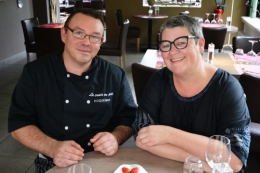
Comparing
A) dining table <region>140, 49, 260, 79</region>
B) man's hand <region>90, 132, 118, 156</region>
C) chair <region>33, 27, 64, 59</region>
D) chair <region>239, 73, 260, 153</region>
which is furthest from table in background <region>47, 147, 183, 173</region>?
chair <region>33, 27, 64, 59</region>

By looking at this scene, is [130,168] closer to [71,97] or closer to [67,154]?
[67,154]

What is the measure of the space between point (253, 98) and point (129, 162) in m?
1.39

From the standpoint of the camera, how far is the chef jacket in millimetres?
1617

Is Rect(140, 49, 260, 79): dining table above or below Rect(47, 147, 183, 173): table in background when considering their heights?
above

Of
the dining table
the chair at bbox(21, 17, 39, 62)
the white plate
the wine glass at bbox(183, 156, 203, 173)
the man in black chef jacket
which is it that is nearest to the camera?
the wine glass at bbox(183, 156, 203, 173)

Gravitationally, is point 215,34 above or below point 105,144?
above

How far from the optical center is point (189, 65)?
1.45m

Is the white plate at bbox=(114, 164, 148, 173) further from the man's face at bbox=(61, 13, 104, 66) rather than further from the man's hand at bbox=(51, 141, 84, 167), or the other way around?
the man's face at bbox=(61, 13, 104, 66)

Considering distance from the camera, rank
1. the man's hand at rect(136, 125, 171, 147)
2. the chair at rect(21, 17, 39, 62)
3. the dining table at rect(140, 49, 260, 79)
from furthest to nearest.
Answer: the chair at rect(21, 17, 39, 62) → the dining table at rect(140, 49, 260, 79) → the man's hand at rect(136, 125, 171, 147)

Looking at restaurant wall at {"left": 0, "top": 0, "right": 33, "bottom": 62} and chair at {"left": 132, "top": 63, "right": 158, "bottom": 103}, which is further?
restaurant wall at {"left": 0, "top": 0, "right": 33, "bottom": 62}

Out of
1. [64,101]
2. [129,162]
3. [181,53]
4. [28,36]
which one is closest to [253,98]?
[181,53]

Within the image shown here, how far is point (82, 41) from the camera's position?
1.63 meters

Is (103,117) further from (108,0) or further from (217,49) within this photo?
(108,0)

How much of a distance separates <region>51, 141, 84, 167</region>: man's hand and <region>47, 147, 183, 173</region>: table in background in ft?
0.10
